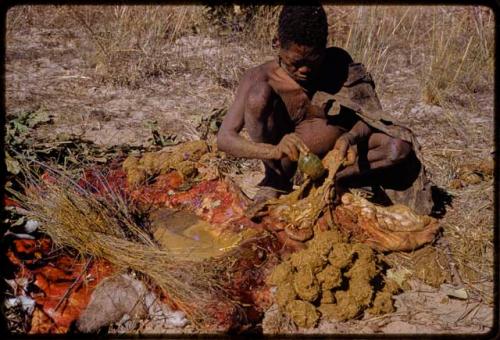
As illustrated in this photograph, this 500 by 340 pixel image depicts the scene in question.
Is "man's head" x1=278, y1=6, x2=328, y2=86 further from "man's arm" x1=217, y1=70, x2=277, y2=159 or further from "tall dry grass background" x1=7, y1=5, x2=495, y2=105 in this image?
"tall dry grass background" x1=7, y1=5, x2=495, y2=105

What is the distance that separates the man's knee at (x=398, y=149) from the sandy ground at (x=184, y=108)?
1.83ft

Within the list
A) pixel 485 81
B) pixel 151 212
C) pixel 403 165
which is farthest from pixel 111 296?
pixel 485 81

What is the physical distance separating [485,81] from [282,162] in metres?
3.16

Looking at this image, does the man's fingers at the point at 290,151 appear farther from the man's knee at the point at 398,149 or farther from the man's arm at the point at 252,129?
the man's knee at the point at 398,149

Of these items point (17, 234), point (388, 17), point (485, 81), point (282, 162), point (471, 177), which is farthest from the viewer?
point (388, 17)

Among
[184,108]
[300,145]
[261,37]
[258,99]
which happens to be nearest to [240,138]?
[258,99]

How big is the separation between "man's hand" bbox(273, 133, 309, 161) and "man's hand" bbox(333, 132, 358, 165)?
21 cm

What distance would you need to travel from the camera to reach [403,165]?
361 centimetres

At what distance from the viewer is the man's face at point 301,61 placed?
3.14m

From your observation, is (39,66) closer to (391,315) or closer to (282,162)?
(282,162)

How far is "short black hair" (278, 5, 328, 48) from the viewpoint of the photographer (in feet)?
10.0

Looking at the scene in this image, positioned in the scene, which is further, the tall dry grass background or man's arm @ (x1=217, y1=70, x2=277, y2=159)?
the tall dry grass background

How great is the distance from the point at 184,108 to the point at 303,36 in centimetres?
249

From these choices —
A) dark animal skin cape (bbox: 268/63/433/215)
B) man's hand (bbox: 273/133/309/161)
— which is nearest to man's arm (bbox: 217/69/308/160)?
man's hand (bbox: 273/133/309/161)
